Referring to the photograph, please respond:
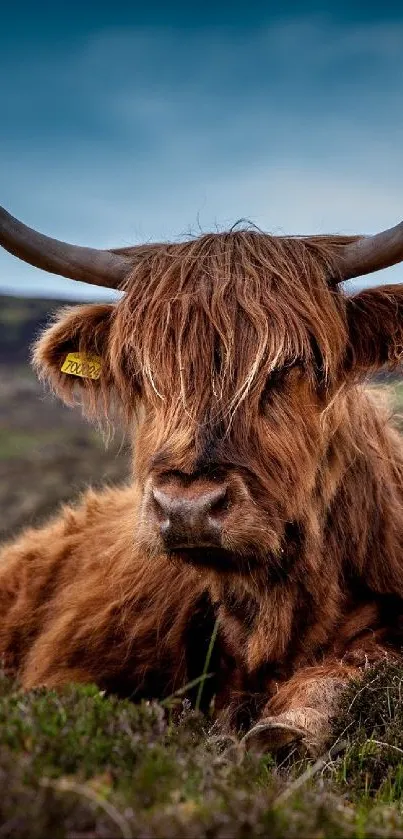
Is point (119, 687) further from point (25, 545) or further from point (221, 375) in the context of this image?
point (25, 545)

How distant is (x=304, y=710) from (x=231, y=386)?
1.24m

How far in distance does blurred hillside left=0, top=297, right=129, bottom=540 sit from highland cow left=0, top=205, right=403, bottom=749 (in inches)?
34.7

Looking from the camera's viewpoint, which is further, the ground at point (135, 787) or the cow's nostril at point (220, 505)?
the cow's nostril at point (220, 505)

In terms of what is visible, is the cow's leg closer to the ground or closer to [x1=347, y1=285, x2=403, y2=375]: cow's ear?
the ground

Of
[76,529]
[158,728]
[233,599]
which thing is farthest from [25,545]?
[158,728]

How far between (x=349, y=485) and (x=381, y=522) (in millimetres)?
245

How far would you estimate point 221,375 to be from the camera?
4137 mm

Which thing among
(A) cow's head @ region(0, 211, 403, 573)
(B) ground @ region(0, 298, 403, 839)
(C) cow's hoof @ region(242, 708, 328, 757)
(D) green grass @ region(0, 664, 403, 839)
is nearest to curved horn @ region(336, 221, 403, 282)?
(A) cow's head @ region(0, 211, 403, 573)

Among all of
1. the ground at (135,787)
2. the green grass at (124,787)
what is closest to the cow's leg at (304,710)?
the ground at (135,787)

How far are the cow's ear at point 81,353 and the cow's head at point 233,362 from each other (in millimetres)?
79

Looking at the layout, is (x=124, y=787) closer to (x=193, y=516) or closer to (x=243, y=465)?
(x=193, y=516)

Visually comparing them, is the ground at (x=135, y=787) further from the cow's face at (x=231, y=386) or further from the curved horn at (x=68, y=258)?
the curved horn at (x=68, y=258)

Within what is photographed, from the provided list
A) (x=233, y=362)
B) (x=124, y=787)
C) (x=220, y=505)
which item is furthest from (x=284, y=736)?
(x=124, y=787)

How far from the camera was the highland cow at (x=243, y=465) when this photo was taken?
13.0 feet
